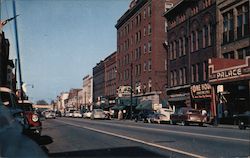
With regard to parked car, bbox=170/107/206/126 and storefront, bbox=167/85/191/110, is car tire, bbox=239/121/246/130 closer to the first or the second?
parked car, bbox=170/107/206/126

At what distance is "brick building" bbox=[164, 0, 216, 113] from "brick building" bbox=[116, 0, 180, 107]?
30.2 feet

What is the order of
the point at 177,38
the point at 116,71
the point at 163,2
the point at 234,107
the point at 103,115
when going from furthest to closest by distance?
the point at 116,71, the point at 163,2, the point at 103,115, the point at 177,38, the point at 234,107

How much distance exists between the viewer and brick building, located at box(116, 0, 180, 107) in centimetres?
6731

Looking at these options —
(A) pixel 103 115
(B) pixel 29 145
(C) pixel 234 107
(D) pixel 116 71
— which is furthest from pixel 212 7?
(D) pixel 116 71

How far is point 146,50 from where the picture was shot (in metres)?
70.9

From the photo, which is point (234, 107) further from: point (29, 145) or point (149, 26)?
point (29, 145)

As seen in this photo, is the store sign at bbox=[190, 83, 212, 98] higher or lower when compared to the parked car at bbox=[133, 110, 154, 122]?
higher

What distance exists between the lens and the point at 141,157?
445 inches

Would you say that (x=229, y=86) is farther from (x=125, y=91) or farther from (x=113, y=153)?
(x=125, y=91)

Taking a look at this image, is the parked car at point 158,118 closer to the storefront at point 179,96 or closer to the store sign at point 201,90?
the store sign at point 201,90

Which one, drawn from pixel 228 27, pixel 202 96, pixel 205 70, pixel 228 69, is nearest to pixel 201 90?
pixel 202 96

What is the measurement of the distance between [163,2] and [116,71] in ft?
84.4

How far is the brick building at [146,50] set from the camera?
221 feet

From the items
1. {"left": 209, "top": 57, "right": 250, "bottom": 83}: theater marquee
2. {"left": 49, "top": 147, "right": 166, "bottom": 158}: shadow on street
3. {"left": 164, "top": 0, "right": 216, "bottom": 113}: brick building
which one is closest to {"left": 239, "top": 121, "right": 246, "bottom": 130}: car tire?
{"left": 209, "top": 57, "right": 250, "bottom": 83}: theater marquee
